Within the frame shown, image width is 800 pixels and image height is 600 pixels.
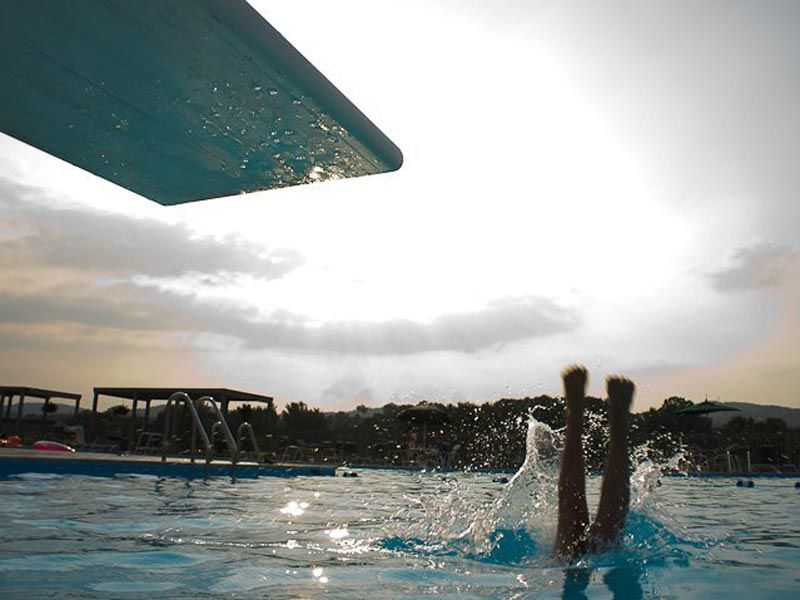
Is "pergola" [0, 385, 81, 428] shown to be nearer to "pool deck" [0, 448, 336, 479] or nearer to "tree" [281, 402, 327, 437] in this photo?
"tree" [281, 402, 327, 437]

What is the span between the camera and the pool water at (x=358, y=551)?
8.80 feet

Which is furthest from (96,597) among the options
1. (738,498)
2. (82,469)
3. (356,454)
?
(356,454)

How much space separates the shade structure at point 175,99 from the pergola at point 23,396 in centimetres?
2115

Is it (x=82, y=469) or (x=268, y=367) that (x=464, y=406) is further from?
(x=82, y=469)

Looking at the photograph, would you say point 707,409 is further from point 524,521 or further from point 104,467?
point 104,467

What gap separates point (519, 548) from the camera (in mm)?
3979

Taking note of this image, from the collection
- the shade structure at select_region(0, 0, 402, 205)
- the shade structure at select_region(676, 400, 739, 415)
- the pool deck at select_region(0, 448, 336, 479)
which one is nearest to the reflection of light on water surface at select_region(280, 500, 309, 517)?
the pool deck at select_region(0, 448, 336, 479)

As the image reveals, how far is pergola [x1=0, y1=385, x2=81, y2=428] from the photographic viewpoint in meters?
20.9

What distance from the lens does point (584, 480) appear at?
11.7 ft

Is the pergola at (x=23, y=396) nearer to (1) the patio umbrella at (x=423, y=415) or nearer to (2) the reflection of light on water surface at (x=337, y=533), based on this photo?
(1) the patio umbrella at (x=423, y=415)

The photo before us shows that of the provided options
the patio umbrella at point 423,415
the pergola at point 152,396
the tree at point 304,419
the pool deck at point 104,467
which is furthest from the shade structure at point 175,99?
the tree at point 304,419

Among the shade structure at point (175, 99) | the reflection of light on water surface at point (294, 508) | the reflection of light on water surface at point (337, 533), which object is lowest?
the reflection of light on water surface at point (294, 508)

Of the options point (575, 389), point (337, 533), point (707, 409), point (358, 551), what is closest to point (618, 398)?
point (575, 389)

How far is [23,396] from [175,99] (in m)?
22.6
